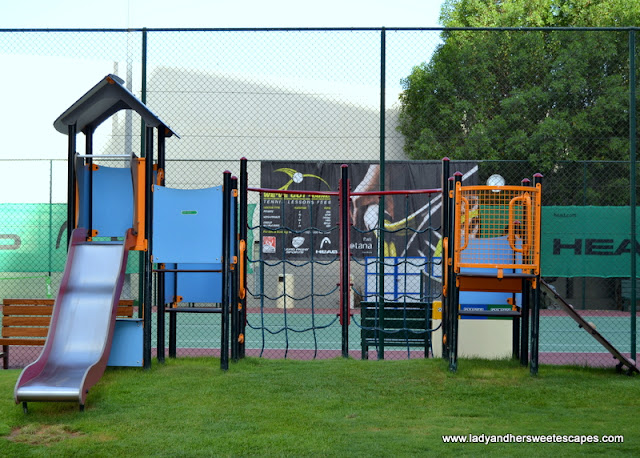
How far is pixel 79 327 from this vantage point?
6.01 metres

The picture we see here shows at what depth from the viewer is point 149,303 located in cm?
651

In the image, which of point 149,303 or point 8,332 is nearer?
point 149,303

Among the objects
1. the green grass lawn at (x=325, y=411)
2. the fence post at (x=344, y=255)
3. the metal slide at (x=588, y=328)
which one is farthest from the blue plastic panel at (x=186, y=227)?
the metal slide at (x=588, y=328)

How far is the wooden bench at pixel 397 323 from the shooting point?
7.89 metres

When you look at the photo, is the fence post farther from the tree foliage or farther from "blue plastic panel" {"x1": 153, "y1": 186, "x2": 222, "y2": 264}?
the tree foliage

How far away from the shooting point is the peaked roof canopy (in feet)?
21.7

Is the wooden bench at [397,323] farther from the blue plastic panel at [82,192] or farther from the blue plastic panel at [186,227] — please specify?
the blue plastic panel at [82,192]

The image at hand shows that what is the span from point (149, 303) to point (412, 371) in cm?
239

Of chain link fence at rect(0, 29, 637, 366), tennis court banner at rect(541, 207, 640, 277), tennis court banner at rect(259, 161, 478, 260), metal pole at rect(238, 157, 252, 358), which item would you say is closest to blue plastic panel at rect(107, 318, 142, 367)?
metal pole at rect(238, 157, 252, 358)

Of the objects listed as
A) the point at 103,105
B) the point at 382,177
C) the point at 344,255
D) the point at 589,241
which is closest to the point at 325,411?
the point at 344,255

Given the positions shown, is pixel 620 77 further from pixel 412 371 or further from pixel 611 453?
pixel 611 453

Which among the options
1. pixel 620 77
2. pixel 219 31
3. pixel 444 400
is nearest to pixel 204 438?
pixel 444 400

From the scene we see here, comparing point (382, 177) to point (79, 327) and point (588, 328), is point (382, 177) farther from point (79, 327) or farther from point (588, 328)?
point (79, 327)

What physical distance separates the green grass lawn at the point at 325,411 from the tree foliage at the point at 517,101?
32.7ft
